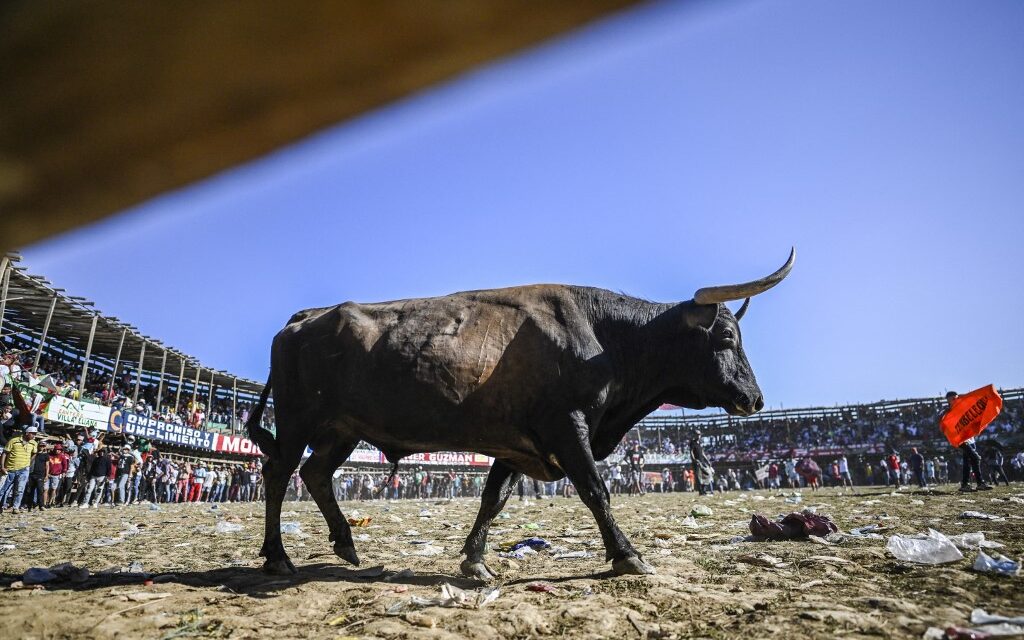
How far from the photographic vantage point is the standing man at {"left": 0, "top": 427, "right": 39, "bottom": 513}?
11.5m

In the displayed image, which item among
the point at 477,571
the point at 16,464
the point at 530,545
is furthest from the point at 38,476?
the point at 477,571

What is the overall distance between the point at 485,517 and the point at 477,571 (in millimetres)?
540

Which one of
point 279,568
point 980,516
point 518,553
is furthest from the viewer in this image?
point 980,516

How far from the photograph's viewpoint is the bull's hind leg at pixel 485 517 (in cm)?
417

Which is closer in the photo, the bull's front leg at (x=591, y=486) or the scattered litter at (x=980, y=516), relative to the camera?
the bull's front leg at (x=591, y=486)

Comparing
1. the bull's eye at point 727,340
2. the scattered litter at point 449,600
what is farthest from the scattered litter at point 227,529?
the bull's eye at point 727,340

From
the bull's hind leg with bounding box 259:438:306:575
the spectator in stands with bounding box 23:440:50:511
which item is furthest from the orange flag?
the spectator in stands with bounding box 23:440:50:511

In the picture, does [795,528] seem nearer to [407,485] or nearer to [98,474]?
[98,474]

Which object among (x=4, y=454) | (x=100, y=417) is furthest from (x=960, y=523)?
(x=100, y=417)

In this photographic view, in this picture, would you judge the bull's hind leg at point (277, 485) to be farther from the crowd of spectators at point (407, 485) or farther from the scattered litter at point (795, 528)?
the crowd of spectators at point (407, 485)

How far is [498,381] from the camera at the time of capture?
4.27 metres

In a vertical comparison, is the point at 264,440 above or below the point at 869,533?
above

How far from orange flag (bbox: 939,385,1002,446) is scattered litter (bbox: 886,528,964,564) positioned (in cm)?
860

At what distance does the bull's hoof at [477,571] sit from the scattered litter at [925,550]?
292cm
